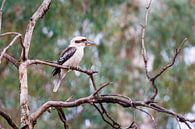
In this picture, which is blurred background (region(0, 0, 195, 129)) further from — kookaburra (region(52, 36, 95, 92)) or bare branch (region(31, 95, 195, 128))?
bare branch (region(31, 95, 195, 128))

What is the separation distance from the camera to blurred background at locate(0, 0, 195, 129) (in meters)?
5.59

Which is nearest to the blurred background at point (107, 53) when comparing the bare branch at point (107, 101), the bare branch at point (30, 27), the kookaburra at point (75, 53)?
the kookaburra at point (75, 53)

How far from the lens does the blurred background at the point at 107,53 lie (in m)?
5.59

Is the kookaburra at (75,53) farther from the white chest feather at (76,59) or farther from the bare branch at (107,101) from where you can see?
the bare branch at (107,101)

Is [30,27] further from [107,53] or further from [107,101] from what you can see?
[107,53]

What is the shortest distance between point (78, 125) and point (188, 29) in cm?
155

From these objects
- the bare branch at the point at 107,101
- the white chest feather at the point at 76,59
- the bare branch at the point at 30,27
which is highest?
the bare branch at the point at 30,27

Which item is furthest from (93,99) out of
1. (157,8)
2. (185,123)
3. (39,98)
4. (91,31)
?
(157,8)

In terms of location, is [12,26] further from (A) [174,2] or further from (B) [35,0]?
(A) [174,2]

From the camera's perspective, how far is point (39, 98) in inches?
207

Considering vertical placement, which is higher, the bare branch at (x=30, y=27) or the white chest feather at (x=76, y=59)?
the bare branch at (x=30, y=27)

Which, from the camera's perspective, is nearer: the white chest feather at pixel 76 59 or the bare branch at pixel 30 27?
the bare branch at pixel 30 27

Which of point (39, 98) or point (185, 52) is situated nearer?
point (39, 98)

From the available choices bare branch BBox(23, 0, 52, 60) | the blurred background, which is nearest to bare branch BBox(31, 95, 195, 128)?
bare branch BBox(23, 0, 52, 60)
